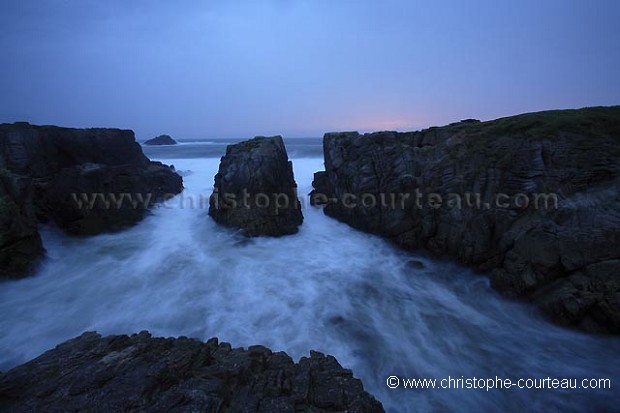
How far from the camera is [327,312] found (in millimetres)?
9578

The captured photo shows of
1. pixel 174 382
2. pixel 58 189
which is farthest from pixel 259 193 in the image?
pixel 174 382

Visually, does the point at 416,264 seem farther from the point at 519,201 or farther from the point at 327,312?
the point at 327,312

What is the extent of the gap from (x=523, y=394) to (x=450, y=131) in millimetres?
10942

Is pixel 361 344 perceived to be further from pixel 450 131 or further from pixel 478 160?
pixel 450 131

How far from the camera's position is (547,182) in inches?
404

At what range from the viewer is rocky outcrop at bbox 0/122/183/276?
37.5ft

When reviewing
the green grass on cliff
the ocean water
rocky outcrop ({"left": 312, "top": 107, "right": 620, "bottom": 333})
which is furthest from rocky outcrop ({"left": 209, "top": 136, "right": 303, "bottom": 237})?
the green grass on cliff

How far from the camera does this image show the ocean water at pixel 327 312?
23.4 feet

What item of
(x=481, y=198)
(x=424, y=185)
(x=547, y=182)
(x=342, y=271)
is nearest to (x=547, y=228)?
(x=547, y=182)

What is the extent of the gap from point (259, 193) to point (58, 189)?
10488 millimetres

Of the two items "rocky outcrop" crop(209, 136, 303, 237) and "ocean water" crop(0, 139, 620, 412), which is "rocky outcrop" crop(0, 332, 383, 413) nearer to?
"ocean water" crop(0, 139, 620, 412)

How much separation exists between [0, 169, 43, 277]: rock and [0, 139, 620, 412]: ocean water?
2.01ft

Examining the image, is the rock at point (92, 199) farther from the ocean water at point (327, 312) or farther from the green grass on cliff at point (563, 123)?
the green grass on cliff at point (563, 123)

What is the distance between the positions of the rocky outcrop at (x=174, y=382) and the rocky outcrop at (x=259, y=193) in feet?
32.1
